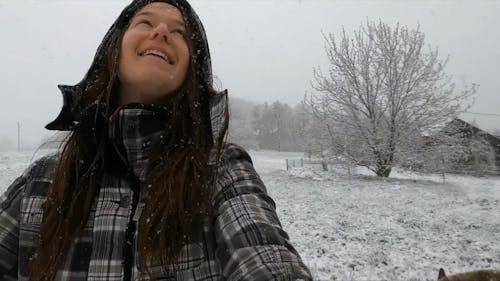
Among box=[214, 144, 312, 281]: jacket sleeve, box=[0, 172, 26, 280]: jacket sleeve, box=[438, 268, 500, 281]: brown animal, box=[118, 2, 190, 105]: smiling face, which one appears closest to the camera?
box=[214, 144, 312, 281]: jacket sleeve

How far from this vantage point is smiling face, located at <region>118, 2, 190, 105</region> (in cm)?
152

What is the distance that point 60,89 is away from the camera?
159 centimetres

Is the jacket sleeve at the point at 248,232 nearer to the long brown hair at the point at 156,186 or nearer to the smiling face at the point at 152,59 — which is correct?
the long brown hair at the point at 156,186

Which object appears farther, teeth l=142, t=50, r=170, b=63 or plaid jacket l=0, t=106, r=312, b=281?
teeth l=142, t=50, r=170, b=63

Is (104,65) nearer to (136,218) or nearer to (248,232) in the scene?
(136,218)

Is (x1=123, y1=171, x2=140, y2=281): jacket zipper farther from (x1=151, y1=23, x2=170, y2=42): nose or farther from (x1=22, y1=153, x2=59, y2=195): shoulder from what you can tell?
(x1=151, y1=23, x2=170, y2=42): nose

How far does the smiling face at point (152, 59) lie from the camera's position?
59.9 inches

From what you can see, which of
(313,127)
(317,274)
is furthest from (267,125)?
(317,274)

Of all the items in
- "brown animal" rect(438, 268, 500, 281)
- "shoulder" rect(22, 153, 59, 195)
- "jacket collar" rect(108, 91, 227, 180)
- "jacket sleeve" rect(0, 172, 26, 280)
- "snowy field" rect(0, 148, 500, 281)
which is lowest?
"snowy field" rect(0, 148, 500, 281)

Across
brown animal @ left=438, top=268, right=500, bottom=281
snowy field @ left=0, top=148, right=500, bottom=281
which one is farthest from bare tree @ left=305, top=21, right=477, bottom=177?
brown animal @ left=438, top=268, right=500, bottom=281

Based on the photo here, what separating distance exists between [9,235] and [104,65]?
2.73 ft

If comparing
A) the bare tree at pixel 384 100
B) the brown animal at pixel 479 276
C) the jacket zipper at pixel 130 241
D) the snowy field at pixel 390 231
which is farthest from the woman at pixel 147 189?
the bare tree at pixel 384 100

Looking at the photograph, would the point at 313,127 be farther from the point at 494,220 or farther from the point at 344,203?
the point at 494,220

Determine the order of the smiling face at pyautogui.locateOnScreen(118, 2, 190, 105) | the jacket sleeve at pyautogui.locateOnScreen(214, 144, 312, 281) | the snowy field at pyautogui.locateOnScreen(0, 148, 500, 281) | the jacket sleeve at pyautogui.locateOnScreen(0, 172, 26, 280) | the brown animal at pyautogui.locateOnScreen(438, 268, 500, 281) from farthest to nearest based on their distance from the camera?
the snowy field at pyautogui.locateOnScreen(0, 148, 500, 281) < the brown animal at pyautogui.locateOnScreen(438, 268, 500, 281) < the smiling face at pyautogui.locateOnScreen(118, 2, 190, 105) < the jacket sleeve at pyautogui.locateOnScreen(0, 172, 26, 280) < the jacket sleeve at pyautogui.locateOnScreen(214, 144, 312, 281)
